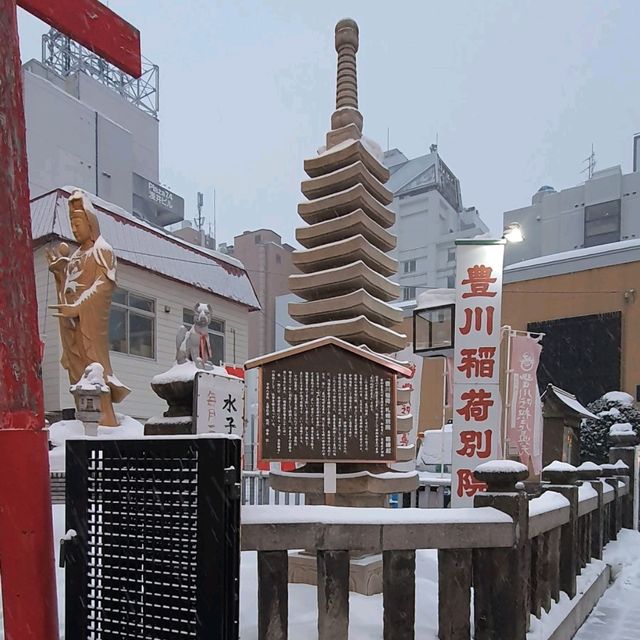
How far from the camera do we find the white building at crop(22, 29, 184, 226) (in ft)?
72.8

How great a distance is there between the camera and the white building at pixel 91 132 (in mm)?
22203

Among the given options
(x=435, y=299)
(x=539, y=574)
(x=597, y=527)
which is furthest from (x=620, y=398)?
(x=539, y=574)

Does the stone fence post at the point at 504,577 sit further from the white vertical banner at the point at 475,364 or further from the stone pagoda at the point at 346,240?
the white vertical banner at the point at 475,364

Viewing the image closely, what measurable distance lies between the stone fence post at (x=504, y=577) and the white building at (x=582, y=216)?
28.6m

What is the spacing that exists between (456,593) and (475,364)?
5701 mm

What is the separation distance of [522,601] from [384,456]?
5.64ft

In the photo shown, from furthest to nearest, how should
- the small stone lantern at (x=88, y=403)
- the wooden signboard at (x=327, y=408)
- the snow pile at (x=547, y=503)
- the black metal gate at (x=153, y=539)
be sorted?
the small stone lantern at (x=88, y=403) → the wooden signboard at (x=327, y=408) → the snow pile at (x=547, y=503) → the black metal gate at (x=153, y=539)

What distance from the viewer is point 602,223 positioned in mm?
29656

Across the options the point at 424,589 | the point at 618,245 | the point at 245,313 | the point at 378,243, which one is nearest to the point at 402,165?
the point at 618,245

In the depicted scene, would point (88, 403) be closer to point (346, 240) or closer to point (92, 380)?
point (92, 380)

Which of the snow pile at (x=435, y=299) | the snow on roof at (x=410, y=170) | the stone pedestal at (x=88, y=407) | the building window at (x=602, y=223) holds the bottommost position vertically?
the stone pedestal at (x=88, y=407)

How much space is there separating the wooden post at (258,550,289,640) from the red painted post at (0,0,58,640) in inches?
38.3

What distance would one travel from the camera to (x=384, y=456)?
5148 millimetres

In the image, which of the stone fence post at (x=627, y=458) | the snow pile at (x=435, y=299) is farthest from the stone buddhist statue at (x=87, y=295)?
the stone fence post at (x=627, y=458)
